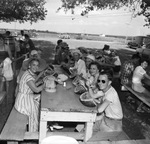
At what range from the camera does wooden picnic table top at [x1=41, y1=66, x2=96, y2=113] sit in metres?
2.51

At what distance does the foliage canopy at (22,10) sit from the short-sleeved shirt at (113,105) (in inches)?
383

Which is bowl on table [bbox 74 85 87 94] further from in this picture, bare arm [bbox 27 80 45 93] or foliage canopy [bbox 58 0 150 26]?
foliage canopy [bbox 58 0 150 26]

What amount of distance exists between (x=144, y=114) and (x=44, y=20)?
32.3 feet

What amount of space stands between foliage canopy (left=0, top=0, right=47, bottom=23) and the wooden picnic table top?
9268 millimetres

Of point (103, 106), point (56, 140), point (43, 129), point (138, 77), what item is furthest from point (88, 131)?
point (138, 77)

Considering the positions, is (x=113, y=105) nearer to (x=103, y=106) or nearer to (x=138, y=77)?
(x=103, y=106)

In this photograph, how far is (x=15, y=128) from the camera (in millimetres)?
2652

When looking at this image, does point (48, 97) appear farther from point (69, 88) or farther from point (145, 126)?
point (145, 126)

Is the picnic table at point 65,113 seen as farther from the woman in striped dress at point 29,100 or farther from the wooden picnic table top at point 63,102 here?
the woman in striped dress at point 29,100

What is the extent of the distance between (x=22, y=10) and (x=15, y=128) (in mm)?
10630

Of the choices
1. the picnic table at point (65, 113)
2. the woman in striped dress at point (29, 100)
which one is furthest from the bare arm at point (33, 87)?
the picnic table at point (65, 113)

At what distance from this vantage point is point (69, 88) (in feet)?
11.5

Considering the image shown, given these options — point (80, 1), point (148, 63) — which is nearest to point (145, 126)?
point (148, 63)

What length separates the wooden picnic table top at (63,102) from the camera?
2510mm
